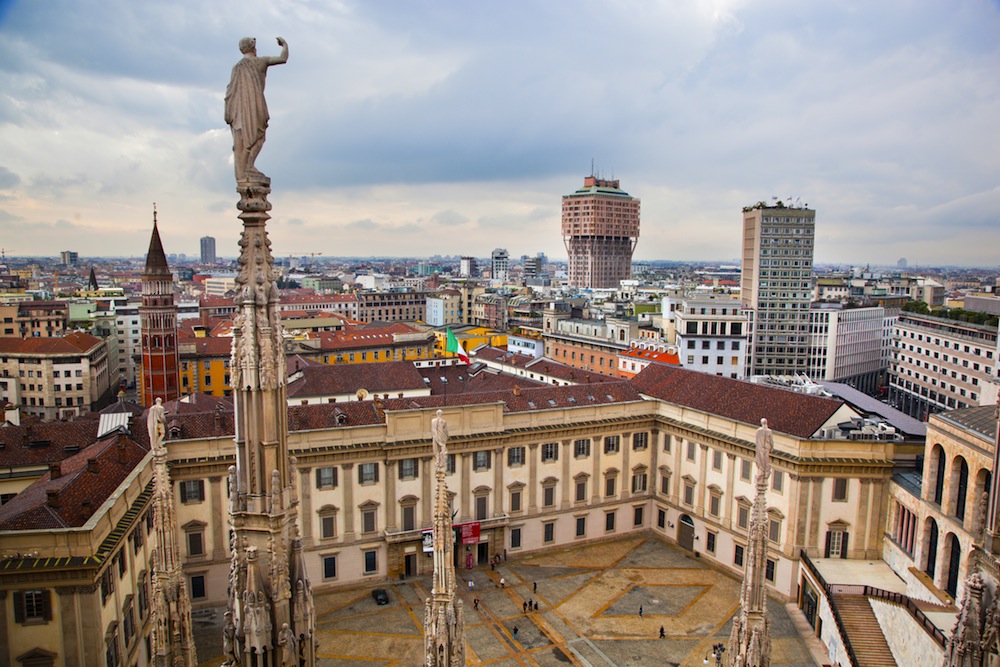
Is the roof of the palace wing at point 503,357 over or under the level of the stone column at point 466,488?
over

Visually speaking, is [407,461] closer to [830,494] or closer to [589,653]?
[589,653]

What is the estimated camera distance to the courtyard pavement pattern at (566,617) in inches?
1618

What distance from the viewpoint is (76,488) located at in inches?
1374

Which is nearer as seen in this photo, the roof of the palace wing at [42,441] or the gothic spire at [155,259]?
the roof of the palace wing at [42,441]

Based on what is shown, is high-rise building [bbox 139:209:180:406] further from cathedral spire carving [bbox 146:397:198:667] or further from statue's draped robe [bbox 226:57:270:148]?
statue's draped robe [bbox 226:57:270:148]

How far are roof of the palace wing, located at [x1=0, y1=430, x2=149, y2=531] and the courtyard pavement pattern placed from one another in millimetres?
11391

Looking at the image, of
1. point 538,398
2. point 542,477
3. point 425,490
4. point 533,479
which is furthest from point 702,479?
point 425,490

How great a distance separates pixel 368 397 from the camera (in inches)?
2586

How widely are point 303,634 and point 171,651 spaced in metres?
3.36

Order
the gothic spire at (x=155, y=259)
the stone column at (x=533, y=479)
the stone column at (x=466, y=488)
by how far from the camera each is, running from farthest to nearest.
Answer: the gothic spire at (x=155, y=259), the stone column at (x=533, y=479), the stone column at (x=466, y=488)

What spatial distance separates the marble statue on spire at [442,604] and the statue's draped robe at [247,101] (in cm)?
599

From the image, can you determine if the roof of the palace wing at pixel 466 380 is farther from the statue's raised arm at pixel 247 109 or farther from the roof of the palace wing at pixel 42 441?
the statue's raised arm at pixel 247 109

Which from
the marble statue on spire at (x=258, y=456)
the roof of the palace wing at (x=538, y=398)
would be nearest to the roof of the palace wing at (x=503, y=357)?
the roof of the palace wing at (x=538, y=398)

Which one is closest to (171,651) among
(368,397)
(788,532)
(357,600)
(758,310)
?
(357,600)
